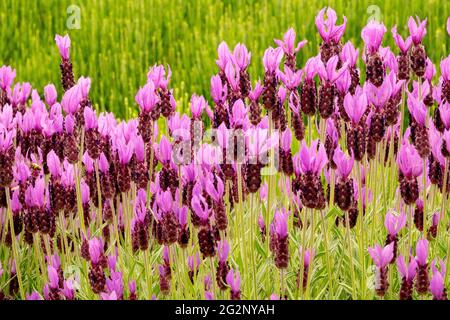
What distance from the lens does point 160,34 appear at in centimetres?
729

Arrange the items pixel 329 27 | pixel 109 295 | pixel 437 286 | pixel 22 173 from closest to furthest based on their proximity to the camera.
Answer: pixel 437 286
pixel 109 295
pixel 22 173
pixel 329 27

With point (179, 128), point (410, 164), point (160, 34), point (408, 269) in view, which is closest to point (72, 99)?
point (179, 128)

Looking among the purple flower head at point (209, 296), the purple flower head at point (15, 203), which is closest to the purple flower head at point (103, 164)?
the purple flower head at point (15, 203)

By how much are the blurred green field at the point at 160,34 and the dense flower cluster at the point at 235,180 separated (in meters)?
3.26

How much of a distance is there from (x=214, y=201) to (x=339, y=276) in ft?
2.38

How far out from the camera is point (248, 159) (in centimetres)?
250

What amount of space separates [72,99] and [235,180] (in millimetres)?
652

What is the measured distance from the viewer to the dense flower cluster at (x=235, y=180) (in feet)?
8.22

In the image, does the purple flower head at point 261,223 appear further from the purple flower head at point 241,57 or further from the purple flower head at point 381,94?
the purple flower head at point 381,94

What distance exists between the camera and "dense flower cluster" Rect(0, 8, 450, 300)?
251 cm

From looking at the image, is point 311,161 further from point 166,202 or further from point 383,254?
point 166,202

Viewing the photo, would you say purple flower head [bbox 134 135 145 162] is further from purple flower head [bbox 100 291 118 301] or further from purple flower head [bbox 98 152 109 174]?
purple flower head [bbox 100 291 118 301]
